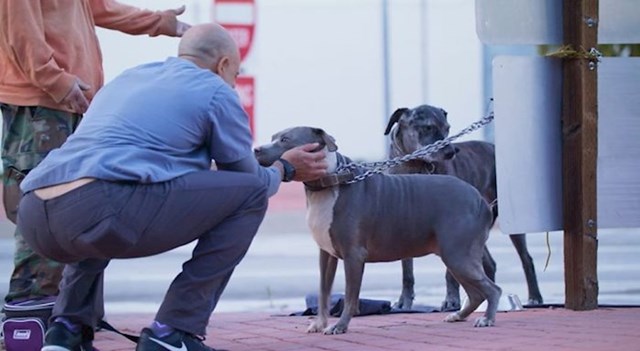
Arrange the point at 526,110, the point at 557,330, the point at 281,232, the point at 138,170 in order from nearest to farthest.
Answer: the point at 138,170
the point at 557,330
the point at 526,110
the point at 281,232

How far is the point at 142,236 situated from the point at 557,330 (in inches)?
87.4

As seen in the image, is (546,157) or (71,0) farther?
(546,157)

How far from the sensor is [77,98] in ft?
18.4

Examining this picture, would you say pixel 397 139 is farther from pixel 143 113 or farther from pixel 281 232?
pixel 281 232

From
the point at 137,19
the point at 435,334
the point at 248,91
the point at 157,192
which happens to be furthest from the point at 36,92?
the point at 248,91

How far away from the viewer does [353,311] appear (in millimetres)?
6133

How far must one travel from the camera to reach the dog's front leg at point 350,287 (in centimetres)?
607

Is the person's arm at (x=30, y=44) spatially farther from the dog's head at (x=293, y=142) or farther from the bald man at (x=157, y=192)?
the dog's head at (x=293, y=142)

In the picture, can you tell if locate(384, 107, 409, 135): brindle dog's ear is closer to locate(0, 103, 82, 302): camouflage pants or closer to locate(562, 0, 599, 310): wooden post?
locate(562, 0, 599, 310): wooden post

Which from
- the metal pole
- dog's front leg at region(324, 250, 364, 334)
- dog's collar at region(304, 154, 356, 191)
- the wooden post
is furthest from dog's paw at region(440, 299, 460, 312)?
the metal pole

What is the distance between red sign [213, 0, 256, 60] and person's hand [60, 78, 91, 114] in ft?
20.1

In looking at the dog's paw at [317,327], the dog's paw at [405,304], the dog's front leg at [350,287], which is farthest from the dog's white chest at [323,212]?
the dog's paw at [405,304]

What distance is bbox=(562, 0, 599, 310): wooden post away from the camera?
22.2ft

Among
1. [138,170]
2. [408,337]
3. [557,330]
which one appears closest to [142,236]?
[138,170]
